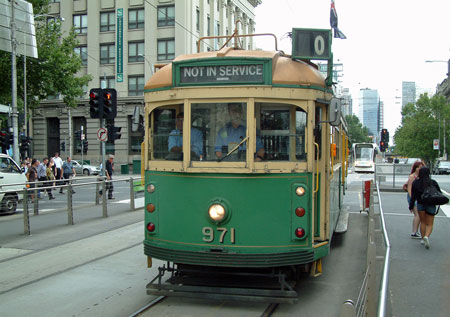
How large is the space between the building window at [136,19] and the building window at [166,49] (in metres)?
2.53

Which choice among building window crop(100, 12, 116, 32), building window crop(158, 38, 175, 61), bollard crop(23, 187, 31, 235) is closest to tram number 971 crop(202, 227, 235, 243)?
bollard crop(23, 187, 31, 235)

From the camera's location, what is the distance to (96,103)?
47.4ft

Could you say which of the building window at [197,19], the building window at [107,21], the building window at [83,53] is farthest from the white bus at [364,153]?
the building window at [83,53]

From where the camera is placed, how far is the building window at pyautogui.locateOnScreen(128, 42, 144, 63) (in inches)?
1671

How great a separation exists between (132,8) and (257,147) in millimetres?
39889

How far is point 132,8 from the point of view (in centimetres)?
4234

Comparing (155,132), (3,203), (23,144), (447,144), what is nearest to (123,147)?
(23,144)

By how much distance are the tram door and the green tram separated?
91 mm

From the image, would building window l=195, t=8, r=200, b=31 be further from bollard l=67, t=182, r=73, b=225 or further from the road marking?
bollard l=67, t=182, r=73, b=225

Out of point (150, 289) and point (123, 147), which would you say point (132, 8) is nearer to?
point (123, 147)

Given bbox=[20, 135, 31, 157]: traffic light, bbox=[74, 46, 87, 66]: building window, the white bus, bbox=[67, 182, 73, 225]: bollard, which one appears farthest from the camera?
the white bus

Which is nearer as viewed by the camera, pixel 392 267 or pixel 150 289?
pixel 150 289

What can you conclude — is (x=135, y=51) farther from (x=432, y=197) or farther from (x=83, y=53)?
(x=432, y=197)

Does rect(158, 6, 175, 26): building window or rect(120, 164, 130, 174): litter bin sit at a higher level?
rect(158, 6, 175, 26): building window
